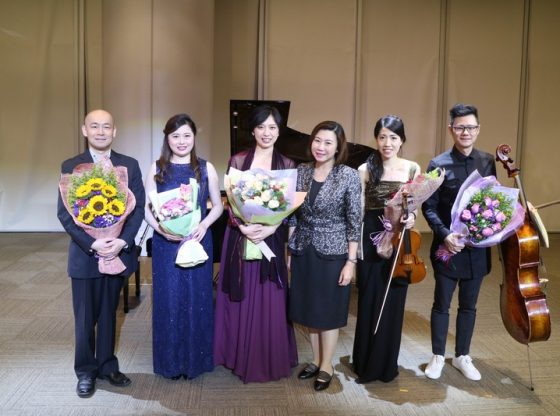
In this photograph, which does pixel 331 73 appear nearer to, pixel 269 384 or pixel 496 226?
pixel 496 226

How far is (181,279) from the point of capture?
2.84 meters

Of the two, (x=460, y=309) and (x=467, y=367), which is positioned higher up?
(x=460, y=309)

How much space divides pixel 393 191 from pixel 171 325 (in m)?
1.44

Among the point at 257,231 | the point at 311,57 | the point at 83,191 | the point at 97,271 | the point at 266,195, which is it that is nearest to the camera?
the point at 83,191

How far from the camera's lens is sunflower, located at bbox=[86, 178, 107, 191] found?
2449mm

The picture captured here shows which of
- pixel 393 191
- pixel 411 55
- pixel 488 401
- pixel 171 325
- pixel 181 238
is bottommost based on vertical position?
pixel 488 401

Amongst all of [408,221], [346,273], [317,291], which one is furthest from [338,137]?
[317,291]

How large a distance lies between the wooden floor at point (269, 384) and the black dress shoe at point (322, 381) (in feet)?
0.15

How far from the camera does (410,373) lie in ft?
10.3

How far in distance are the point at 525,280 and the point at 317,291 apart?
1.09 metres

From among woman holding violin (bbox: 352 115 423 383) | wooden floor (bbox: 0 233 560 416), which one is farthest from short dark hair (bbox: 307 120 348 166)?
wooden floor (bbox: 0 233 560 416)

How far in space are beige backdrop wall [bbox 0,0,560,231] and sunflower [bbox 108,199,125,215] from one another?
4.61 m

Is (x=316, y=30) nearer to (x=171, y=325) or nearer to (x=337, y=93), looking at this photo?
(x=337, y=93)

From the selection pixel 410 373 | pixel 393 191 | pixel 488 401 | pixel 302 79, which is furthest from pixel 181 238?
pixel 302 79
